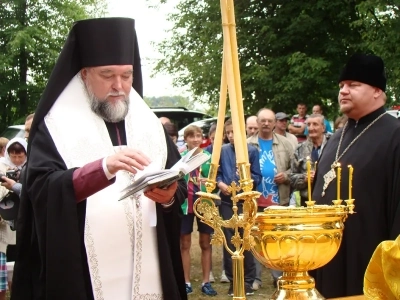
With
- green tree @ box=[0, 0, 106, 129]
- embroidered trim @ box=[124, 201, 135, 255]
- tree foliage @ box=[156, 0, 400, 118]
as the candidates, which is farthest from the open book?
green tree @ box=[0, 0, 106, 129]

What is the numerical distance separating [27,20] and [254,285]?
19.8 meters

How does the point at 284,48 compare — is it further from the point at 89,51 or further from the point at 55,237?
the point at 55,237

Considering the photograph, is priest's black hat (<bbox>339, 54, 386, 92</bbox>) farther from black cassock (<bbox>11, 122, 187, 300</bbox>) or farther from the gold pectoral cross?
black cassock (<bbox>11, 122, 187, 300</bbox>)

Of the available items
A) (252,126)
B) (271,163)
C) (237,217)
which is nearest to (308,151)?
(271,163)

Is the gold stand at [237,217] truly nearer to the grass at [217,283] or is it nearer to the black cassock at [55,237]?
the black cassock at [55,237]

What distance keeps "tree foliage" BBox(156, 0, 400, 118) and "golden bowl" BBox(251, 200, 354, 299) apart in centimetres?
1471

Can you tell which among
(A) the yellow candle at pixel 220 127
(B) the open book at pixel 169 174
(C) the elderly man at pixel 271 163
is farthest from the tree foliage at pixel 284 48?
(A) the yellow candle at pixel 220 127

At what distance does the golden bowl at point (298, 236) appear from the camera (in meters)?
2.51

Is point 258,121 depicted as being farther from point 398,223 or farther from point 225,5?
point 225,5

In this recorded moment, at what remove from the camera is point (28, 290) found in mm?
3484

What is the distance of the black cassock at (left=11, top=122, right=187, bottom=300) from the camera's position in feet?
10.9

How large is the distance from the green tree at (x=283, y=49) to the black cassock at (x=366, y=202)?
1338cm

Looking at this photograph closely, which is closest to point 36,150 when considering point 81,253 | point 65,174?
point 65,174

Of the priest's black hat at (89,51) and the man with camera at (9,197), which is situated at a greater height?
the priest's black hat at (89,51)
